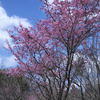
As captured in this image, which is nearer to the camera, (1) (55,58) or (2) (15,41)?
(1) (55,58)

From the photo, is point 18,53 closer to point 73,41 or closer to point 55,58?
point 55,58

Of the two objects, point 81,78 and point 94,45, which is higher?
point 94,45

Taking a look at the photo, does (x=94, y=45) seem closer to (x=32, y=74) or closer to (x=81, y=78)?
(x=81, y=78)

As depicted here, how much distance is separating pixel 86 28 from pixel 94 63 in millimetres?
2935

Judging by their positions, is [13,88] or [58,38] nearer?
[58,38]

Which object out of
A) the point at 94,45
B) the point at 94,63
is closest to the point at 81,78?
the point at 94,63

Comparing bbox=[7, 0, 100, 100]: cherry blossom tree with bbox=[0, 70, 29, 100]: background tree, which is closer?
bbox=[7, 0, 100, 100]: cherry blossom tree

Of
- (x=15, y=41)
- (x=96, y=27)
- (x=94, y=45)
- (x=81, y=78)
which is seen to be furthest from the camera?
(x=81, y=78)

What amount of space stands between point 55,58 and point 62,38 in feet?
2.99

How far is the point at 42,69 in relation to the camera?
17.6 feet

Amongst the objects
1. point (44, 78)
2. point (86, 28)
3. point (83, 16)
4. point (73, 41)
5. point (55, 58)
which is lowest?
point (44, 78)

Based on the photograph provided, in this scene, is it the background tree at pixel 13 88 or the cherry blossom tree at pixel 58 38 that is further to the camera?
the background tree at pixel 13 88

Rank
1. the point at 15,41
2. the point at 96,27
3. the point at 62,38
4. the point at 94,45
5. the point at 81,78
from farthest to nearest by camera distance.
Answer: the point at 81,78 → the point at 94,45 → the point at 15,41 → the point at 96,27 → the point at 62,38

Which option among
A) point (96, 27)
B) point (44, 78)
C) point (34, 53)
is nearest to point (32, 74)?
point (44, 78)
